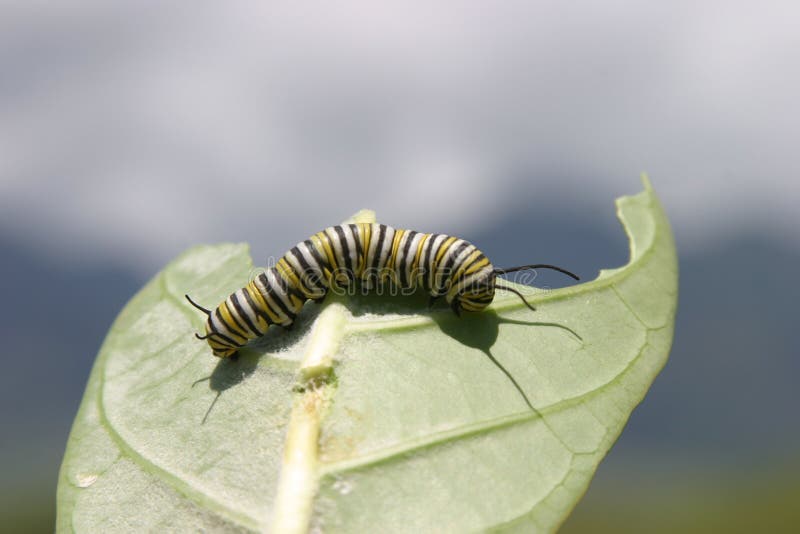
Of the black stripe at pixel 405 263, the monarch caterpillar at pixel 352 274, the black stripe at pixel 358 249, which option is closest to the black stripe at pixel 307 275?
the monarch caterpillar at pixel 352 274

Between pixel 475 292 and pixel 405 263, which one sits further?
pixel 405 263

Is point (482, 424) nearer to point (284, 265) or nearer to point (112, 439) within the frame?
point (284, 265)

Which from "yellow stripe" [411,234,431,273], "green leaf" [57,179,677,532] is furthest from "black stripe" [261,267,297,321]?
"yellow stripe" [411,234,431,273]

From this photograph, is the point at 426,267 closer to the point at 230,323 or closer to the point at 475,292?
the point at 475,292

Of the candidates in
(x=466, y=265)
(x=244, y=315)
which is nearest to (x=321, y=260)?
(x=244, y=315)

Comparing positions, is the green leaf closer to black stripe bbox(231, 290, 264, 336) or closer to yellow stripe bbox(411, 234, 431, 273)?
black stripe bbox(231, 290, 264, 336)

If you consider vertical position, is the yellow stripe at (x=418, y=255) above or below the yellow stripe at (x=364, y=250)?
below

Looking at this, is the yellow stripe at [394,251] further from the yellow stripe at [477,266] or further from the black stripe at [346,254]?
the yellow stripe at [477,266]

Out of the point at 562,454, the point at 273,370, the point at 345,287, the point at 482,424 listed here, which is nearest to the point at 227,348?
the point at 273,370
